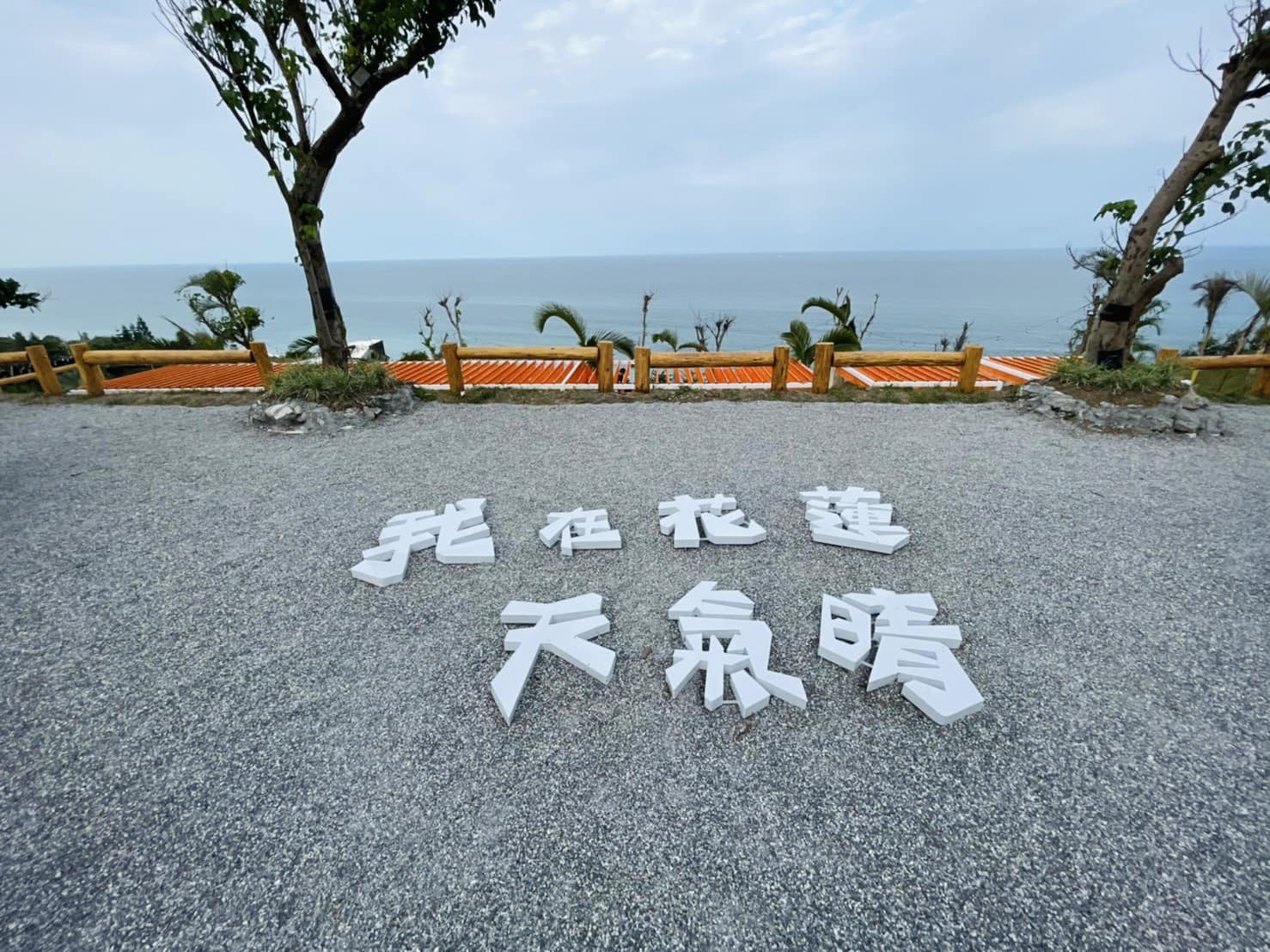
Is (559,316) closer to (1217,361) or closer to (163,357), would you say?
(163,357)

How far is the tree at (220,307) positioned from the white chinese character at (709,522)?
441 inches

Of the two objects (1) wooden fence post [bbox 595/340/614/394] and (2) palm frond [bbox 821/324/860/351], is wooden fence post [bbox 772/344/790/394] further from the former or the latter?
(1) wooden fence post [bbox 595/340/614/394]

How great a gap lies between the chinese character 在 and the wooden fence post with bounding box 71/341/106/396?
8795 mm

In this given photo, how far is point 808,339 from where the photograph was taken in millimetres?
8531

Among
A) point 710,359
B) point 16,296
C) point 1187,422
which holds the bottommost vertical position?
point 1187,422

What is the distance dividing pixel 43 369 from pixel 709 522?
884 cm

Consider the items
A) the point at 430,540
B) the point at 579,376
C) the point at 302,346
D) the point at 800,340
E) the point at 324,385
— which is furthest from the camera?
the point at 302,346

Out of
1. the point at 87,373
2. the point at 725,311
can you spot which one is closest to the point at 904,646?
the point at 87,373

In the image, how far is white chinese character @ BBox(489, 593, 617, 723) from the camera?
2217 millimetres

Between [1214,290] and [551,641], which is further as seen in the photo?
[1214,290]

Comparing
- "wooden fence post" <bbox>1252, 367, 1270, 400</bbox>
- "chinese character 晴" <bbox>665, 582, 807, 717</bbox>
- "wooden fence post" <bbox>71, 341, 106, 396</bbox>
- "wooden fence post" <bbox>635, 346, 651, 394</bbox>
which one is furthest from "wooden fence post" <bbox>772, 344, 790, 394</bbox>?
"wooden fence post" <bbox>71, 341, 106, 396</bbox>

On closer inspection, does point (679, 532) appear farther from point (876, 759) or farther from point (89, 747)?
point (89, 747)

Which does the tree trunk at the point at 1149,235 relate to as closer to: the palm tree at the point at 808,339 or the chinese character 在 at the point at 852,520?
the palm tree at the point at 808,339

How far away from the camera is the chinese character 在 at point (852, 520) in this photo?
10.8 feet
